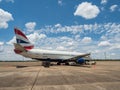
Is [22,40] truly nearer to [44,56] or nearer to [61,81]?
[44,56]

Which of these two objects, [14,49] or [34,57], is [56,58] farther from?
[14,49]

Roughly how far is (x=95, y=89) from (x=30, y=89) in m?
3.86

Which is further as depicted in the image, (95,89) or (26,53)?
(26,53)

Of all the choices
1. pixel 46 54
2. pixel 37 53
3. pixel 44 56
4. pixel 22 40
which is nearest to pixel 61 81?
pixel 22 40

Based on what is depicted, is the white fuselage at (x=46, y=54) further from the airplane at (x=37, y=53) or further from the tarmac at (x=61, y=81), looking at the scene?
the tarmac at (x=61, y=81)

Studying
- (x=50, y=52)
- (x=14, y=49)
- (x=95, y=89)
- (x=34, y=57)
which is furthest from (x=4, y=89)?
(x=50, y=52)

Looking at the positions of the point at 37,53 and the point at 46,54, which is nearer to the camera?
the point at 37,53

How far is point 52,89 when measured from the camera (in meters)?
11.4

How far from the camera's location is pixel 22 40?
151 feet

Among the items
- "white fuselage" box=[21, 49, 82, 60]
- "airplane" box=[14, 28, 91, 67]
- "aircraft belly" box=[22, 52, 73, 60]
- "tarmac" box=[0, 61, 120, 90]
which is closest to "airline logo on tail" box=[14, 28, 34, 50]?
Answer: "airplane" box=[14, 28, 91, 67]

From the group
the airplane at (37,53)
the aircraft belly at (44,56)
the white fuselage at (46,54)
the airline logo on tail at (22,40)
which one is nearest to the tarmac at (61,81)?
the airplane at (37,53)

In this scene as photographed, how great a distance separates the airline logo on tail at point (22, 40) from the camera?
44.3 meters

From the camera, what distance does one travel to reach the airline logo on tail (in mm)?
44309

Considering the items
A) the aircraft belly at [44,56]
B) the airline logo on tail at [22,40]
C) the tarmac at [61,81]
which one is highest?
the airline logo on tail at [22,40]
